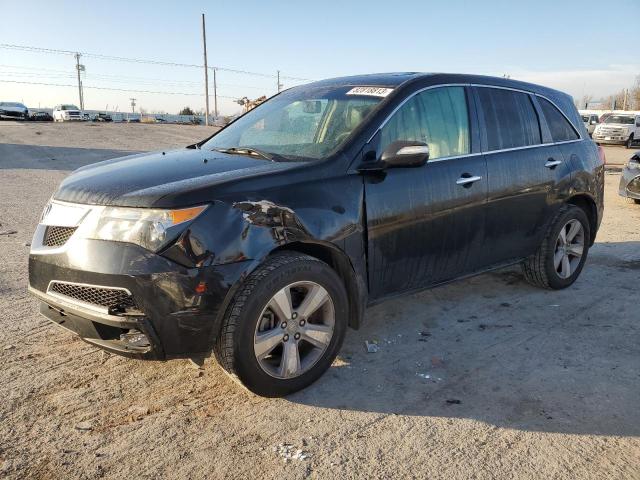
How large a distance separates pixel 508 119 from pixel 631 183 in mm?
7064

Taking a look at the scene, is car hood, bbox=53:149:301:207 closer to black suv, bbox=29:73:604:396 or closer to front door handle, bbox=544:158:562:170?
black suv, bbox=29:73:604:396

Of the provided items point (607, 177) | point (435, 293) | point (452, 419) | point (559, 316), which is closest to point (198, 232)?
point (452, 419)

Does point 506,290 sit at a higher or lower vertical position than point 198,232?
lower

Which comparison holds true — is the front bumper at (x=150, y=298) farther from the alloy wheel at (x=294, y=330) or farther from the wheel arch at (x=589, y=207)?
the wheel arch at (x=589, y=207)

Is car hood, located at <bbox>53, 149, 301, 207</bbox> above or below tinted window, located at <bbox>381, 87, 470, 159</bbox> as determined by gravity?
below

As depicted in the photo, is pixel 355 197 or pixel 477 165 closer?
→ pixel 355 197

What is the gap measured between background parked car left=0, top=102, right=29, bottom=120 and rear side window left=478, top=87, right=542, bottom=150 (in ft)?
118

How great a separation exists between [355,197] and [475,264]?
1.45 metres

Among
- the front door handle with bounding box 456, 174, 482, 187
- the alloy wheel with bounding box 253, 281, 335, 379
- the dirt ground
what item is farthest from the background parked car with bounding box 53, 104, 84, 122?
the alloy wheel with bounding box 253, 281, 335, 379

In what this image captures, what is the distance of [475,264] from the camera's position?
423 centimetres

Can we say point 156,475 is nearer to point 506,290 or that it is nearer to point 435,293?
point 435,293

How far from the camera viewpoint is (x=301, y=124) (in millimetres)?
3924

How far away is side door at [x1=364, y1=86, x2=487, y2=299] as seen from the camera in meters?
3.47

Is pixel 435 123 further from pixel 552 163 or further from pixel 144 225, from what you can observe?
pixel 144 225
